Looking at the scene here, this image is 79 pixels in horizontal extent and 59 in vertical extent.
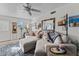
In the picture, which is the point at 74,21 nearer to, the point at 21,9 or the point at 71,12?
the point at 71,12

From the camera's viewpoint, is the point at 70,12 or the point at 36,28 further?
the point at 36,28

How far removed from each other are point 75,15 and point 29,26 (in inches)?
36.5

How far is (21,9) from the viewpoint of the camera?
2.17 meters

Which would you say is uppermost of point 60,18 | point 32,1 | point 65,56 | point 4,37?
point 32,1

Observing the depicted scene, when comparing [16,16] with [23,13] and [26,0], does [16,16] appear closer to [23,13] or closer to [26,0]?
[23,13]

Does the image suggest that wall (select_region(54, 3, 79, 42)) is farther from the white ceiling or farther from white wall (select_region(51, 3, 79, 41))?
the white ceiling

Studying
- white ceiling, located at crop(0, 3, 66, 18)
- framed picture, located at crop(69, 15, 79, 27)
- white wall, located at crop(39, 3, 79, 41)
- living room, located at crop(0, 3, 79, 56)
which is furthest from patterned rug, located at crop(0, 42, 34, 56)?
framed picture, located at crop(69, 15, 79, 27)

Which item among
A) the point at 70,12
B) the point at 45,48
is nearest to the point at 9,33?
the point at 45,48

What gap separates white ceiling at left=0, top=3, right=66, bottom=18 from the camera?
7.02 ft

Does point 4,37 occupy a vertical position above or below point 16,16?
below

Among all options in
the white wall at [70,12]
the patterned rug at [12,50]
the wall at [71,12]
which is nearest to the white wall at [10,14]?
the patterned rug at [12,50]

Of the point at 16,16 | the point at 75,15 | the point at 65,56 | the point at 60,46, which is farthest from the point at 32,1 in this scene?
the point at 65,56

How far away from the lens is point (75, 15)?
2107mm

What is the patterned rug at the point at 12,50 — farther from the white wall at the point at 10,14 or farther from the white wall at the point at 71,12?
the white wall at the point at 71,12
